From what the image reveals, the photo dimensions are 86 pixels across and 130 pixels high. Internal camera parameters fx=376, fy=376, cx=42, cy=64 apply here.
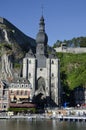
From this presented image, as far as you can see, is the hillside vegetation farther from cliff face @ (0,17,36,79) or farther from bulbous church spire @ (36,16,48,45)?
bulbous church spire @ (36,16,48,45)

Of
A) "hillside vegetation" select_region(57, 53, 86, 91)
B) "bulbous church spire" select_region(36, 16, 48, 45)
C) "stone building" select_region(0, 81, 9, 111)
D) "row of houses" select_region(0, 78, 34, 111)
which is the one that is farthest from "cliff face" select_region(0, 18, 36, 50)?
"stone building" select_region(0, 81, 9, 111)

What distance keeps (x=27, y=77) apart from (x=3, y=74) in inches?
369

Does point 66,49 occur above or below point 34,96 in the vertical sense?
above

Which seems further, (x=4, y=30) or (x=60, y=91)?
(x=4, y=30)

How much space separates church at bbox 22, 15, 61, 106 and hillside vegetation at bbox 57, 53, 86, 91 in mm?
13108

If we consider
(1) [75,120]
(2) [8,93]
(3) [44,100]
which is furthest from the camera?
(3) [44,100]

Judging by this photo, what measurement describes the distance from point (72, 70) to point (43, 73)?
28.4 meters

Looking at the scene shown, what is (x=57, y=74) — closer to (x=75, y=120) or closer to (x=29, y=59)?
(x=29, y=59)

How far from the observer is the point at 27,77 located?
144 meters

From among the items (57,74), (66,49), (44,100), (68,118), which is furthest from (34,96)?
(66,49)

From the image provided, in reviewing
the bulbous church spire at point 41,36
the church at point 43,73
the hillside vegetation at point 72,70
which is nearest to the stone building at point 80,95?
the hillside vegetation at point 72,70

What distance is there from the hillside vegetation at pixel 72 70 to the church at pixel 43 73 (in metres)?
13.1

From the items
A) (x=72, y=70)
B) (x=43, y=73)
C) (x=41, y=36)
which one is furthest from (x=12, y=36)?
(x=43, y=73)

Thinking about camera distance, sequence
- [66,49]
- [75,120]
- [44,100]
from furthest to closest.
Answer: [66,49] < [44,100] < [75,120]
